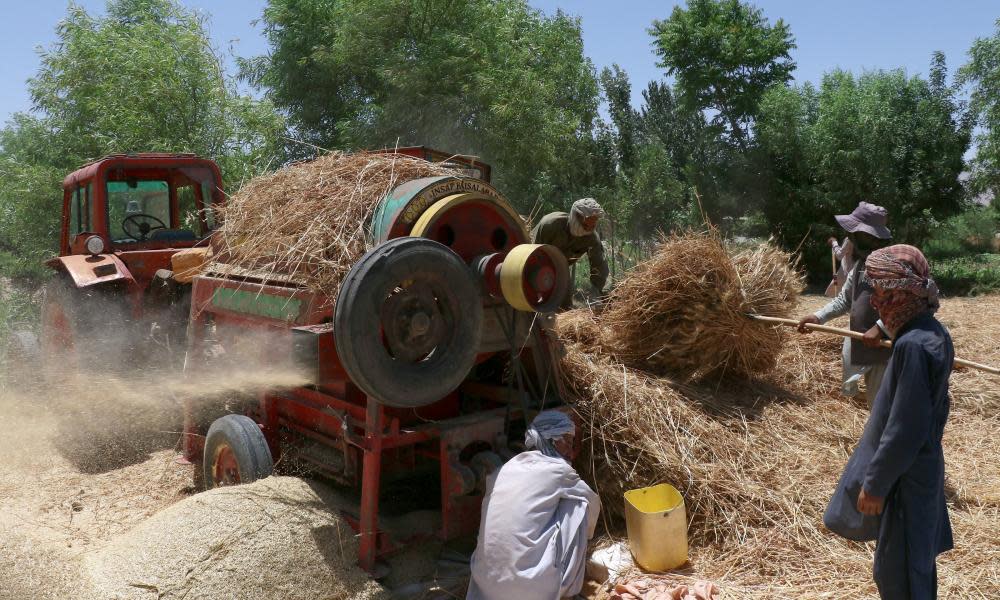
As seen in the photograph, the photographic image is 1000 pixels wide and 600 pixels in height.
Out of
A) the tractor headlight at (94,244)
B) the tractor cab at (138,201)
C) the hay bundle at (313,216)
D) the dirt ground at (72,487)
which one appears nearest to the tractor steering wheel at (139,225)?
the tractor cab at (138,201)

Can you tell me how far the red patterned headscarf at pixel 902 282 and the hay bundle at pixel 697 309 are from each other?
242 cm

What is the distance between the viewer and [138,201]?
23.7 ft

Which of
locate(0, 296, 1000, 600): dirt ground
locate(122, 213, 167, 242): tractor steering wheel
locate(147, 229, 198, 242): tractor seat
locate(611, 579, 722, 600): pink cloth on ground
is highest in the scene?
locate(122, 213, 167, 242): tractor steering wheel

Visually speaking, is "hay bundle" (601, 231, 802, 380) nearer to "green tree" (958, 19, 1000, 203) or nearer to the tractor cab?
the tractor cab

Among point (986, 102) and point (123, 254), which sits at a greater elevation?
point (986, 102)

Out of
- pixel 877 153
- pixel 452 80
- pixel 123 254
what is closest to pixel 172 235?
pixel 123 254

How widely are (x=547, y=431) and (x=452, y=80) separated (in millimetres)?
10629

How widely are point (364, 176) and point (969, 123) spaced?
15458mm

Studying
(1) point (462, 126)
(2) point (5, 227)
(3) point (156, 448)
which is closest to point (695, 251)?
(3) point (156, 448)

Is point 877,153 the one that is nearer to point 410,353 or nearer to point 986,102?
point 986,102

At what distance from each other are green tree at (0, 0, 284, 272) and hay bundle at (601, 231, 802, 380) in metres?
7.69

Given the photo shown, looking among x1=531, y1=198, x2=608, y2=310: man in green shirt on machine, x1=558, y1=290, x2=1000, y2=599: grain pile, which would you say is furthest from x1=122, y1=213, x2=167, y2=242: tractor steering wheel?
x1=558, y1=290, x2=1000, y2=599: grain pile

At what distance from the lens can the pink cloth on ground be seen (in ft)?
11.2

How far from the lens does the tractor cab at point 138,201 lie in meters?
6.63
